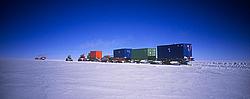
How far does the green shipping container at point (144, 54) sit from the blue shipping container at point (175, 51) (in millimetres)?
2503

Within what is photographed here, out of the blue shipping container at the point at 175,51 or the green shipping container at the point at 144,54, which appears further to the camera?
the green shipping container at the point at 144,54

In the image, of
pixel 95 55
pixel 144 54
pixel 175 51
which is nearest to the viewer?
pixel 175 51

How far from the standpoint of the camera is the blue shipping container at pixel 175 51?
92.0ft

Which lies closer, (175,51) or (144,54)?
(175,51)

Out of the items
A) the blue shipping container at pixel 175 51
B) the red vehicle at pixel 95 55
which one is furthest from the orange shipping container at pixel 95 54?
the blue shipping container at pixel 175 51

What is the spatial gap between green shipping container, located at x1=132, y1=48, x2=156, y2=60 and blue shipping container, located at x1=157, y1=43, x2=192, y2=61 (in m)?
2.50

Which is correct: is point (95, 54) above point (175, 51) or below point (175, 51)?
below

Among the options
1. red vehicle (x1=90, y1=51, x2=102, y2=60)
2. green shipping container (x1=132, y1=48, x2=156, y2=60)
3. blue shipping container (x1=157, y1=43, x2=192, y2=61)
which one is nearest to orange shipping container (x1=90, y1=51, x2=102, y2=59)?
red vehicle (x1=90, y1=51, x2=102, y2=60)

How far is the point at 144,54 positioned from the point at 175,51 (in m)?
8.20

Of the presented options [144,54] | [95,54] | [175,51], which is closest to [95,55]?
[95,54]

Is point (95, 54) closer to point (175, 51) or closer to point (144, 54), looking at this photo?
point (144, 54)

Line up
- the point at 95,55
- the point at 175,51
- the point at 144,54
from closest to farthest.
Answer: the point at 175,51
the point at 144,54
the point at 95,55

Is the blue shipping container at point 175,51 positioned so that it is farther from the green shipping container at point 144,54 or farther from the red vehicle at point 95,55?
the red vehicle at point 95,55

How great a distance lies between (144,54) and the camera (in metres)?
36.2
